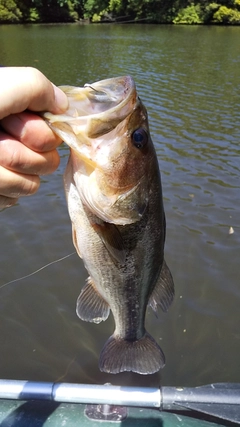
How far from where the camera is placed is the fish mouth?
5.24 feet

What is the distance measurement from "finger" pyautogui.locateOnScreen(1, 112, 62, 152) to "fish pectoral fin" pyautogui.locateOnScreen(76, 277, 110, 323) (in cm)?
109

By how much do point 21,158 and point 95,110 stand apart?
0.43m

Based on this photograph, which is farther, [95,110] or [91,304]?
[91,304]

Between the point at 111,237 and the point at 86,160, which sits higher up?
the point at 86,160

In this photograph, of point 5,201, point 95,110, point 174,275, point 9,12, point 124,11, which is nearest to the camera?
point 5,201

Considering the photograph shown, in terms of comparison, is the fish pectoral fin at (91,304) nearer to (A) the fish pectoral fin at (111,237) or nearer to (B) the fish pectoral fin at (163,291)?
(B) the fish pectoral fin at (163,291)

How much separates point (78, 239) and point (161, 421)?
1168 mm

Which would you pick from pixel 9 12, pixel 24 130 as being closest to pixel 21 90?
pixel 24 130

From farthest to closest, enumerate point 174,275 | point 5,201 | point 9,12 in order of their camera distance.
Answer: point 9,12, point 174,275, point 5,201

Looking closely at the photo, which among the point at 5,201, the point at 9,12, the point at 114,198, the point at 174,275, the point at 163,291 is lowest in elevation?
the point at 174,275

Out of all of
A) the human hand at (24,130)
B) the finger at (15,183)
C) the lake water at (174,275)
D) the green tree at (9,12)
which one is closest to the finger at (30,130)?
the human hand at (24,130)

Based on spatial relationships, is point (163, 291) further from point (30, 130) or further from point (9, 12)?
point (9, 12)

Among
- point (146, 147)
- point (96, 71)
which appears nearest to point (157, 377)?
point (146, 147)

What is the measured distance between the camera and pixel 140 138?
5.75ft
